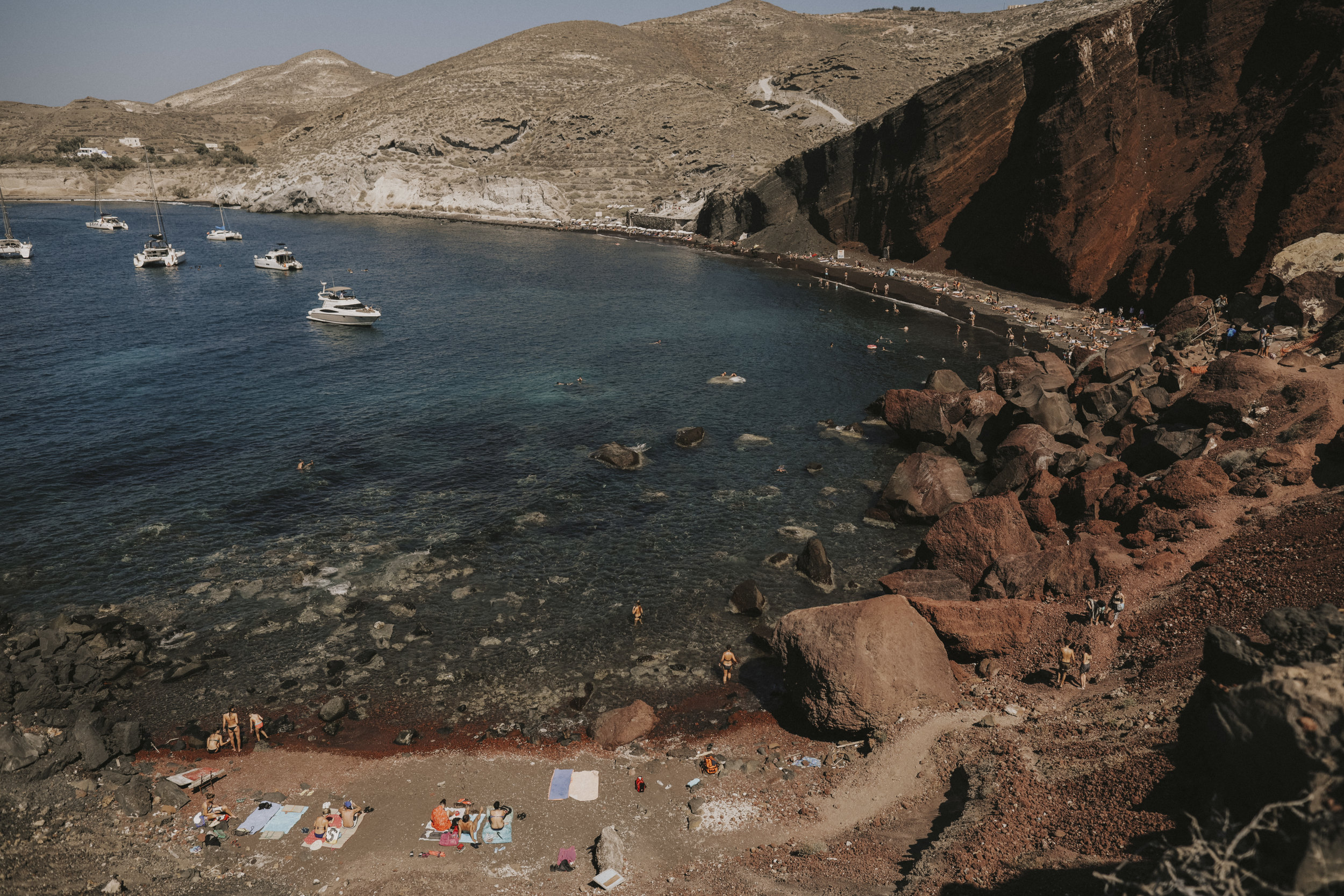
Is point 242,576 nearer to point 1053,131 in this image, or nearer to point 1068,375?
point 1068,375

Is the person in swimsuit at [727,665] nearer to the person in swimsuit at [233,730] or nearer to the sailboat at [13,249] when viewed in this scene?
the person in swimsuit at [233,730]

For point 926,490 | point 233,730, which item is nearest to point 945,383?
point 926,490

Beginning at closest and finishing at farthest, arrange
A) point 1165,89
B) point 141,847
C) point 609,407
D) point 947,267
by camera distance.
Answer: point 141,847
point 609,407
point 1165,89
point 947,267

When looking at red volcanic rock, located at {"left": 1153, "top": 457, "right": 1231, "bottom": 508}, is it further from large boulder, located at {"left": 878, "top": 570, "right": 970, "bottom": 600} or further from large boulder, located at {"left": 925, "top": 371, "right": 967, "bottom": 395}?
large boulder, located at {"left": 925, "top": 371, "right": 967, "bottom": 395}

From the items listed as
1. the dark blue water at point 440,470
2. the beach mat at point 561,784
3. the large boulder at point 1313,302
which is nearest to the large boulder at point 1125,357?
the large boulder at point 1313,302

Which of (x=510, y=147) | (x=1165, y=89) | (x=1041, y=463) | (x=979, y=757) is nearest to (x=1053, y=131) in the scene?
(x=1165, y=89)

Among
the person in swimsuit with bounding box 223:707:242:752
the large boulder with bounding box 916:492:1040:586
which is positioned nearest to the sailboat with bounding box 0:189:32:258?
the person in swimsuit with bounding box 223:707:242:752
